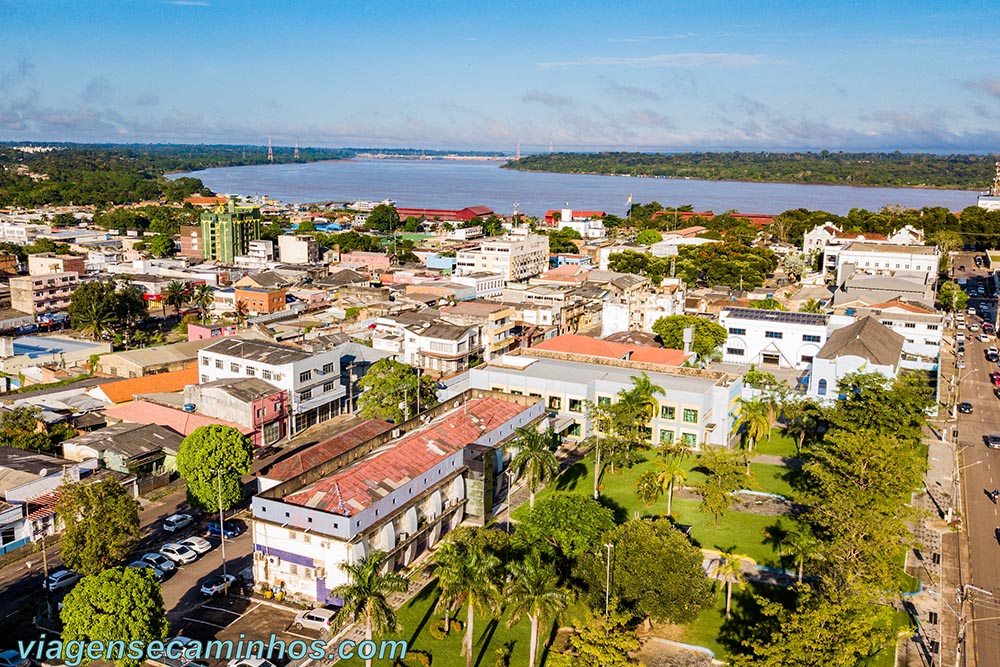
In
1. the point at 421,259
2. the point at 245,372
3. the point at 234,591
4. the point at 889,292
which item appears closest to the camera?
the point at 234,591

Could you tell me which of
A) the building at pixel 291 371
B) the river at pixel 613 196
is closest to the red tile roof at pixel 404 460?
the building at pixel 291 371

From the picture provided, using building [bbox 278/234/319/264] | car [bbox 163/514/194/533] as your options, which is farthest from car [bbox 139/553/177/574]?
building [bbox 278/234/319/264]

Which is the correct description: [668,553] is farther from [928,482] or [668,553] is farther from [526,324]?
[526,324]

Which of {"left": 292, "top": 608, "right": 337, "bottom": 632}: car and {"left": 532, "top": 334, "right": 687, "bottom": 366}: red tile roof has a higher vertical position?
{"left": 532, "top": 334, "right": 687, "bottom": 366}: red tile roof

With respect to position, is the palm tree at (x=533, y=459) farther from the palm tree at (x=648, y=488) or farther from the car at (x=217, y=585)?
the car at (x=217, y=585)

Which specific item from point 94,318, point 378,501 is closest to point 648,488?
point 378,501

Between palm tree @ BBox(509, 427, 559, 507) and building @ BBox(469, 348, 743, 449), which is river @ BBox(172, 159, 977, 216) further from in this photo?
palm tree @ BBox(509, 427, 559, 507)

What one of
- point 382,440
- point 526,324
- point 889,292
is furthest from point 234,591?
point 889,292
